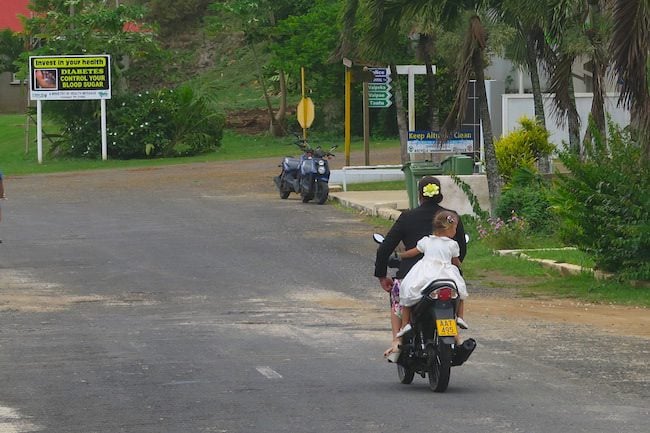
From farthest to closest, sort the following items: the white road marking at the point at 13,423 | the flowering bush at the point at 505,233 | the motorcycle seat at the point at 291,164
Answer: the motorcycle seat at the point at 291,164 < the flowering bush at the point at 505,233 < the white road marking at the point at 13,423

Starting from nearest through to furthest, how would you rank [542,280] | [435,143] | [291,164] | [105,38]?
[542,280]
[435,143]
[291,164]
[105,38]

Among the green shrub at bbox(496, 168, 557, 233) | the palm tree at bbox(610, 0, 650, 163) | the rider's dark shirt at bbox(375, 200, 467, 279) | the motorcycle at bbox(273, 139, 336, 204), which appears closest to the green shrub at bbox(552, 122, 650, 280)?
the palm tree at bbox(610, 0, 650, 163)

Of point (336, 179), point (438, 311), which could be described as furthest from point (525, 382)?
point (336, 179)

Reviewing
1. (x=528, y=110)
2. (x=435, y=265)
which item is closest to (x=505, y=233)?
(x=435, y=265)

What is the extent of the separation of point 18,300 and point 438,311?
25.8 feet

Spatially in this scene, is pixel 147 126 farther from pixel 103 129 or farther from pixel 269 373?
pixel 269 373

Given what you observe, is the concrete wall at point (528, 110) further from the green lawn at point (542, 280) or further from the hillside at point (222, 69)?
the hillside at point (222, 69)

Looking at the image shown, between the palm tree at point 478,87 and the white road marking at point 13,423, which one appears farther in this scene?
the palm tree at point 478,87

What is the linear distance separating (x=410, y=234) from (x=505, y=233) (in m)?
10.9

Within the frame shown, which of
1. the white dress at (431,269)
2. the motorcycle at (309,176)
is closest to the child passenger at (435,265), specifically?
the white dress at (431,269)

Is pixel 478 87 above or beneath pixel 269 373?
above

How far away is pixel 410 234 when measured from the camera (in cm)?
1038

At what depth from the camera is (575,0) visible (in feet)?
63.4

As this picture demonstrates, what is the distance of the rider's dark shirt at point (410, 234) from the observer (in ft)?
34.0
